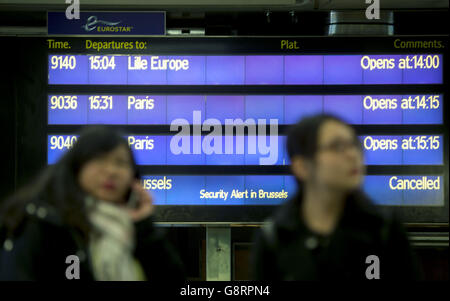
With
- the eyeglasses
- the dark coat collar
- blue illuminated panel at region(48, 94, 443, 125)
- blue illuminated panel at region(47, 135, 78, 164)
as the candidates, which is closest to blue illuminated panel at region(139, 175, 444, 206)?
blue illuminated panel at region(48, 94, 443, 125)

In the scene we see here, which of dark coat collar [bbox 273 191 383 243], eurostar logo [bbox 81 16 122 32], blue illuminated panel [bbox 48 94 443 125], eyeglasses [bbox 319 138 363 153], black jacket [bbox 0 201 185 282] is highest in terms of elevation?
eurostar logo [bbox 81 16 122 32]

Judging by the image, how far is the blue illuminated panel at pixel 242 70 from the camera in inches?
141

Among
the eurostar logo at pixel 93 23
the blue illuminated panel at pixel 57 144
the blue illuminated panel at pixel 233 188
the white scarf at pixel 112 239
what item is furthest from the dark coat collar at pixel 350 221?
the eurostar logo at pixel 93 23

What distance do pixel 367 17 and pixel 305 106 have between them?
647 mm

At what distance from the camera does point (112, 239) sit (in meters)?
2.44

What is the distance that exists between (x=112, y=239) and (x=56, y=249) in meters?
0.24

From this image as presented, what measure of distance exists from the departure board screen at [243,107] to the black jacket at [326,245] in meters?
0.96

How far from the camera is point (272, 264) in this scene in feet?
8.29

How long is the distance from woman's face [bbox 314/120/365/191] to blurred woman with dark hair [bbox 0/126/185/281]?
2.41 feet

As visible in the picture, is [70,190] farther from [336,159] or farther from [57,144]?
[57,144]

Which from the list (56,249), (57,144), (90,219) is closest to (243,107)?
(57,144)

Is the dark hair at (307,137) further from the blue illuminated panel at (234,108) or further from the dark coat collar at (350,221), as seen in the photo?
the blue illuminated panel at (234,108)

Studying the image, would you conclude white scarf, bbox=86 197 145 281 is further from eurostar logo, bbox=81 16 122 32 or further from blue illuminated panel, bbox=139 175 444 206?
eurostar logo, bbox=81 16 122 32

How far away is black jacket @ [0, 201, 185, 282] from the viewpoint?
243cm
